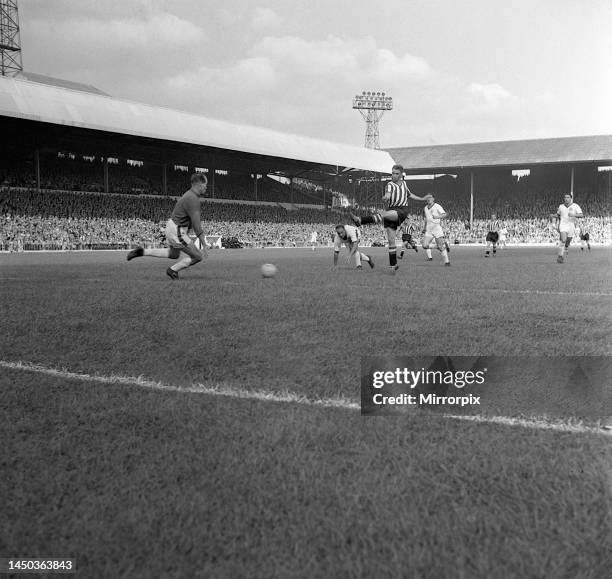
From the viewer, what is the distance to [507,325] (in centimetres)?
580

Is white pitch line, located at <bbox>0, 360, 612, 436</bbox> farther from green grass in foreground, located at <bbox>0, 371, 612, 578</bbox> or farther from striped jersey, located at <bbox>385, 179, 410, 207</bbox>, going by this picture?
striped jersey, located at <bbox>385, 179, 410, 207</bbox>

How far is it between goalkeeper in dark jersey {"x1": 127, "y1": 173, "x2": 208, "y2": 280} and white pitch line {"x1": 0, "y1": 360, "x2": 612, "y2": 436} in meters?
6.77

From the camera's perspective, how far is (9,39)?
41.9m

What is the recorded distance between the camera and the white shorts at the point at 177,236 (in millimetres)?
11500

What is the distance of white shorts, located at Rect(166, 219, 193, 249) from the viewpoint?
37.7 ft

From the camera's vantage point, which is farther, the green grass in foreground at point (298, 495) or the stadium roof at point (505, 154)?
the stadium roof at point (505, 154)

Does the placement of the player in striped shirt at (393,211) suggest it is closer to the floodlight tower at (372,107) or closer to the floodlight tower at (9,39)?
the floodlight tower at (9,39)

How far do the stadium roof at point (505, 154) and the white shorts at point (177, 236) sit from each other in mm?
50306

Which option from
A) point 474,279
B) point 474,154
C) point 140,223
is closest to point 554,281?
point 474,279

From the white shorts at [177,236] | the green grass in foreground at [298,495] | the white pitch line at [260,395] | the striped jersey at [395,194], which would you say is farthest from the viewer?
the striped jersey at [395,194]

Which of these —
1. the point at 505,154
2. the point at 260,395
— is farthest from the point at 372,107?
the point at 260,395

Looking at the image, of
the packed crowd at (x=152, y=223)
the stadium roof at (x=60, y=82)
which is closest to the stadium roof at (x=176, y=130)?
the packed crowd at (x=152, y=223)

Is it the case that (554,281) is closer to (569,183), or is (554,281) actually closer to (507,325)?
(507,325)

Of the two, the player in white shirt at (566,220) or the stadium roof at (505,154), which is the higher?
the stadium roof at (505,154)
